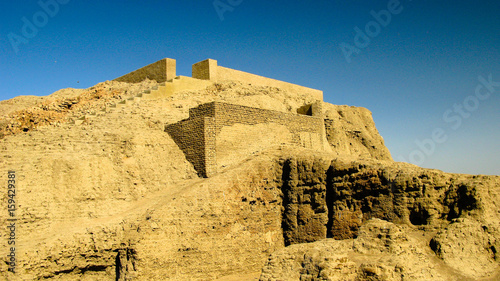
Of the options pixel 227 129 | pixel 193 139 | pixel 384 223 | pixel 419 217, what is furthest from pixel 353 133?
pixel 384 223

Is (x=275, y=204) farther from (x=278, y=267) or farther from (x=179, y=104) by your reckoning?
(x=179, y=104)

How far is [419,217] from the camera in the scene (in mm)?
10352

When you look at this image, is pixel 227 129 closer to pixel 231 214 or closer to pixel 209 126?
pixel 209 126

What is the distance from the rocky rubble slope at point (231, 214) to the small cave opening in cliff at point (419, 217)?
0.10ft

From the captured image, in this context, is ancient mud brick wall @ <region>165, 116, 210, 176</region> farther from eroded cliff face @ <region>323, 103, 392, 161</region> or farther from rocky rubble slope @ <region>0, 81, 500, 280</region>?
eroded cliff face @ <region>323, 103, 392, 161</region>

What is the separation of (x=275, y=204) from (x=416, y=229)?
162 inches

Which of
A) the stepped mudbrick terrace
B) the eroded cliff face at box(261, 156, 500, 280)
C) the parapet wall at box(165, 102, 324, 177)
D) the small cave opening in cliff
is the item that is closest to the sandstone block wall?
the stepped mudbrick terrace

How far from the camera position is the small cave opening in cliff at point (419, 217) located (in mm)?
10227

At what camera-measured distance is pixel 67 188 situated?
38.1 ft

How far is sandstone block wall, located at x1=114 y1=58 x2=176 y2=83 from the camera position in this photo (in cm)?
1969

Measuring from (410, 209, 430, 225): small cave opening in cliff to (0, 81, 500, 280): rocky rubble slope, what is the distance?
0.03 metres

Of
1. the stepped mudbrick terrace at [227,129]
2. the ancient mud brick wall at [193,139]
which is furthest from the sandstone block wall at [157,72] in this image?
the ancient mud brick wall at [193,139]

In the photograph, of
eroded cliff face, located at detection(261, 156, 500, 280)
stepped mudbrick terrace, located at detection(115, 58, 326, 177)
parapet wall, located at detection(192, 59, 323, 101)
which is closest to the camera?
eroded cliff face, located at detection(261, 156, 500, 280)

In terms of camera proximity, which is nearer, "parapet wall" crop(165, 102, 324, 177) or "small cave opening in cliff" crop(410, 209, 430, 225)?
"small cave opening in cliff" crop(410, 209, 430, 225)
